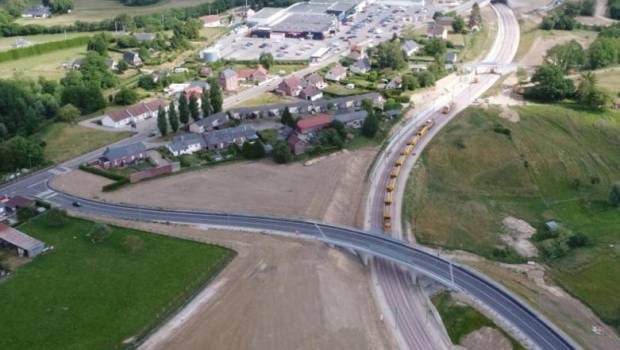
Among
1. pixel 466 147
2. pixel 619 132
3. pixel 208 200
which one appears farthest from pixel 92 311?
pixel 619 132

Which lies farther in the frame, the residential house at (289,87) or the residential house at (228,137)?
the residential house at (289,87)

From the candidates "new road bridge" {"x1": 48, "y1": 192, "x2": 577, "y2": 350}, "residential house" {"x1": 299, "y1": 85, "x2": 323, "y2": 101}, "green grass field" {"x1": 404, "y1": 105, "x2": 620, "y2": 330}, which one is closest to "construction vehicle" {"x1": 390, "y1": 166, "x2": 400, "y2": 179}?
"green grass field" {"x1": 404, "y1": 105, "x2": 620, "y2": 330}

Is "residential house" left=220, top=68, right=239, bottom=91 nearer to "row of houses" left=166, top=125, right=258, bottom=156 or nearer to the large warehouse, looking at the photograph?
"row of houses" left=166, top=125, right=258, bottom=156

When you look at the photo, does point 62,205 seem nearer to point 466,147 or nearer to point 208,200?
point 208,200

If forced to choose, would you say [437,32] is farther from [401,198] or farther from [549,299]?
[549,299]

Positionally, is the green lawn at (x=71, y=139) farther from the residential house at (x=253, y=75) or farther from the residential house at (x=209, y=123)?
the residential house at (x=253, y=75)

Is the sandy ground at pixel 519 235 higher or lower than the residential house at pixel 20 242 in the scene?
lower

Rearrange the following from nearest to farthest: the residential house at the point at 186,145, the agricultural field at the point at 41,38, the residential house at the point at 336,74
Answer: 1. the residential house at the point at 186,145
2. the residential house at the point at 336,74
3. the agricultural field at the point at 41,38

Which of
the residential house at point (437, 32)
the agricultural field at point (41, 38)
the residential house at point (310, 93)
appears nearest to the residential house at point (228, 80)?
the residential house at point (310, 93)
